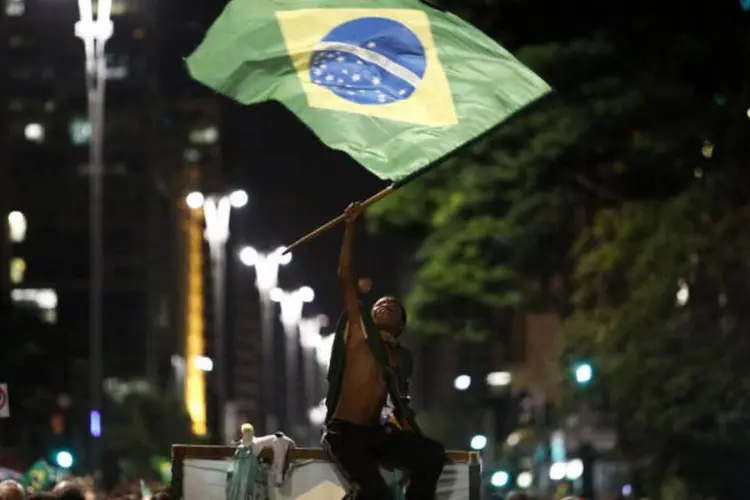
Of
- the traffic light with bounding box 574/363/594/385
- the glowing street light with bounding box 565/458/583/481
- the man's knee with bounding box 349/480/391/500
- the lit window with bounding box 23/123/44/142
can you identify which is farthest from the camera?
the lit window with bounding box 23/123/44/142

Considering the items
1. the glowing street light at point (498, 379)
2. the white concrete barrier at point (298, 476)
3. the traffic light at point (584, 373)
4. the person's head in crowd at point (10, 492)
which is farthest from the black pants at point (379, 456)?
the glowing street light at point (498, 379)

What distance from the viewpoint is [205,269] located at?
130 meters

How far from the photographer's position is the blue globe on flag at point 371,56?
9.84 meters

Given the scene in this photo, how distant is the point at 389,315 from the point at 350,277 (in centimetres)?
35

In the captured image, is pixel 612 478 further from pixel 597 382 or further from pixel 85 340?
pixel 85 340

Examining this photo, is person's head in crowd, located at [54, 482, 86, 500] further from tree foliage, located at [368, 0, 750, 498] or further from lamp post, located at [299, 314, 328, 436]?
lamp post, located at [299, 314, 328, 436]

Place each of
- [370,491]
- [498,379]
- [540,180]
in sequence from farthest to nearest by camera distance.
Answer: [498,379], [540,180], [370,491]

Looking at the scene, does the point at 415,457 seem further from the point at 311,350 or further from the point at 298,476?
the point at 311,350

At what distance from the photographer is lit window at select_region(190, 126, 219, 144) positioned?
449ft

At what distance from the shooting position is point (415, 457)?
8242 millimetres

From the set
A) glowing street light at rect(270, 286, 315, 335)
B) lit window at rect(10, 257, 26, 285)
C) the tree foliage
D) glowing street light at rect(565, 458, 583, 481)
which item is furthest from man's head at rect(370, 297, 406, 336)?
lit window at rect(10, 257, 26, 285)

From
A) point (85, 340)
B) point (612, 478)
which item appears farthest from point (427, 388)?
point (612, 478)

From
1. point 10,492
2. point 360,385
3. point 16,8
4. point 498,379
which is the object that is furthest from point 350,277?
point 16,8

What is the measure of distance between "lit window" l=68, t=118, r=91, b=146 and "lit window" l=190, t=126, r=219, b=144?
2662 cm
